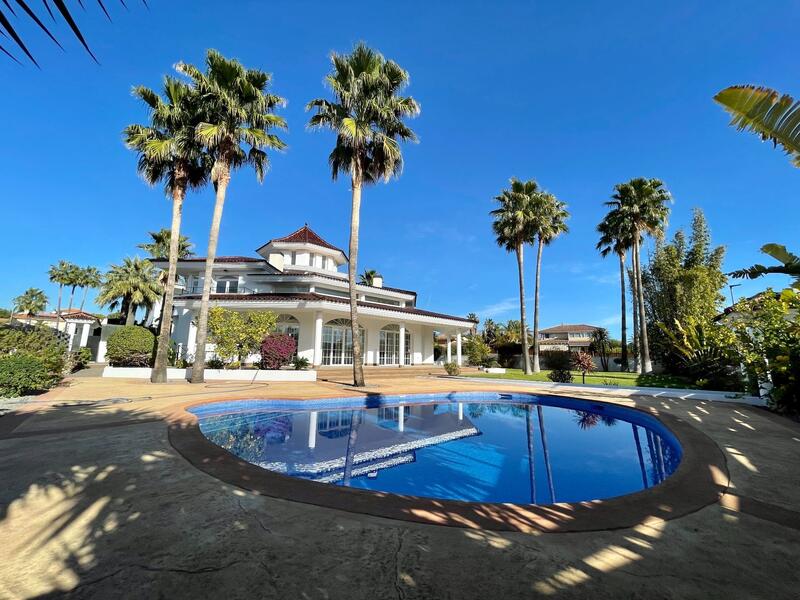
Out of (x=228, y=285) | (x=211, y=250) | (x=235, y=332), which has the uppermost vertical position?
(x=228, y=285)

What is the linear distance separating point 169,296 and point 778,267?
19719mm

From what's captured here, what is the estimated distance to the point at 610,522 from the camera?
3.36 m

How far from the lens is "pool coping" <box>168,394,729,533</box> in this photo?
3.36 metres

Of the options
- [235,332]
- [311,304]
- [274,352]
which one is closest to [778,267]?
[274,352]

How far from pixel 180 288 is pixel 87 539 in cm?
3327

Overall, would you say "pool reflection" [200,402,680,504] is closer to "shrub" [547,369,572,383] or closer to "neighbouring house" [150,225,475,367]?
"shrub" [547,369,572,383]

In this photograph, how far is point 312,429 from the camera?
962 cm

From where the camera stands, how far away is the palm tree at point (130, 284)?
1206 inches

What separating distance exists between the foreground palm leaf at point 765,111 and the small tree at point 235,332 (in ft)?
59.6

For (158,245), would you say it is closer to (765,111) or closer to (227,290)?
(227,290)

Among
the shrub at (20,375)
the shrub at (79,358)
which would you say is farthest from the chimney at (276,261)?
the shrub at (20,375)

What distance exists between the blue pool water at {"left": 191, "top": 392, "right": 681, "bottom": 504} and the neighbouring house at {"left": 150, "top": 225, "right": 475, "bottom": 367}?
10199 mm

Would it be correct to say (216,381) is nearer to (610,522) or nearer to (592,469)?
(592,469)

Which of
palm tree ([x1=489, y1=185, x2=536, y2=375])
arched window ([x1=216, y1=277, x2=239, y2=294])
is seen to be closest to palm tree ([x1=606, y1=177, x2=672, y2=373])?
palm tree ([x1=489, y1=185, x2=536, y2=375])
